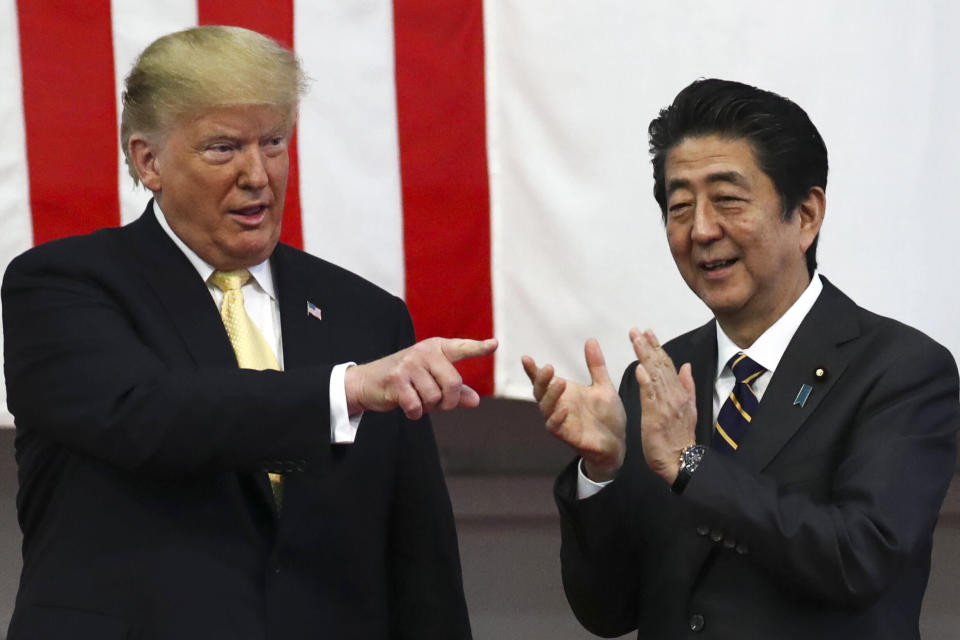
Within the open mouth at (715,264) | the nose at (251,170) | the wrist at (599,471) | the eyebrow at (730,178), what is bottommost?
the wrist at (599,471)

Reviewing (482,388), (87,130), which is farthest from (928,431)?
(87,130)

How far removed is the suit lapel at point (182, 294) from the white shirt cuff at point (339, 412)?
0.15m

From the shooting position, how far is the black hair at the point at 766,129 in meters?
1.58

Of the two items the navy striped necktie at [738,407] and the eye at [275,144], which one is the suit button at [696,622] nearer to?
the navy striped necktie at [738,407]

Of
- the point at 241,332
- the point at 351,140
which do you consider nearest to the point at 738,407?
the point at 241,332

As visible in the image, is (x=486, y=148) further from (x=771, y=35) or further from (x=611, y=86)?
(x=771, y=35)

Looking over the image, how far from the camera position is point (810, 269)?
1642mm

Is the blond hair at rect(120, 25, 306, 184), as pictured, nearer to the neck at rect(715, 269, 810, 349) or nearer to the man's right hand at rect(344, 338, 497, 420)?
the man's right hand at rect(344, 338, 497, 420)

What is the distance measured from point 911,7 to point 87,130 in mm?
1471

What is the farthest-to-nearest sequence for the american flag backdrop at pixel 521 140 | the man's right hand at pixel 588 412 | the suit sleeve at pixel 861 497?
1. the american flag backdrop at pixel 521 140
2. the man's right hand at pixel 588 412
3. the suit sleeve at pixel 861 497

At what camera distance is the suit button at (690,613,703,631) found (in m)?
1.49

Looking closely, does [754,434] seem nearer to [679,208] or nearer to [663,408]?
[663,408]

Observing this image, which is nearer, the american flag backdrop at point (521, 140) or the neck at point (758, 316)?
the neck at point (758, 316)

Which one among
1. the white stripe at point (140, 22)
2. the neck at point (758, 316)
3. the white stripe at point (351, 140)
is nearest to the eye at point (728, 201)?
the neck at point (758, 316)
